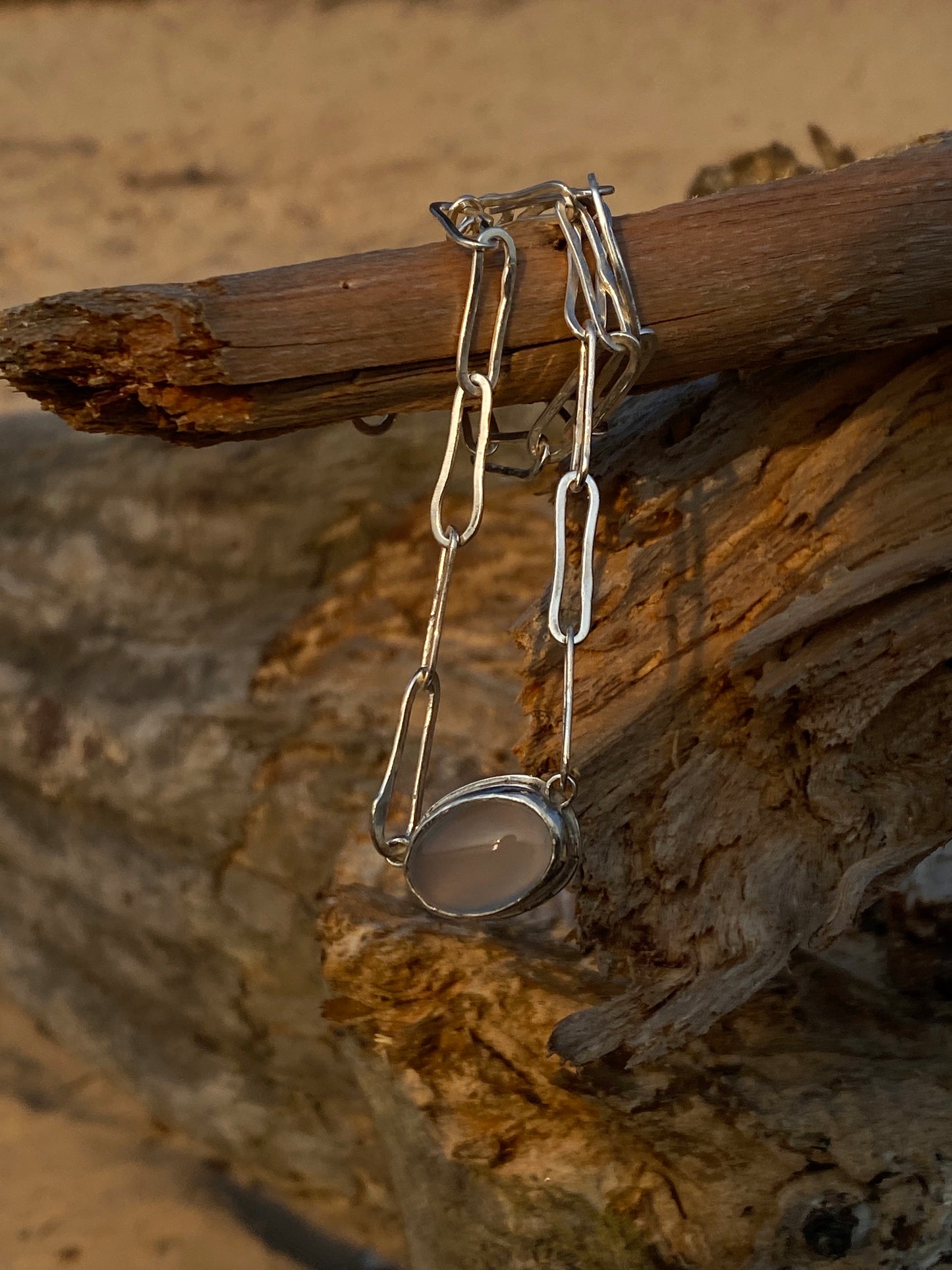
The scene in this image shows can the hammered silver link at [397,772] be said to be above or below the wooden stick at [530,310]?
below

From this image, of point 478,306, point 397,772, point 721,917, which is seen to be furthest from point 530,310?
point 721,917

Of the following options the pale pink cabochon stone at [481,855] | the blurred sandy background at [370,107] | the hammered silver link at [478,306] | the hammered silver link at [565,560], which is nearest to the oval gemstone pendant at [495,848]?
the pale pink cabochon stone at [481,855]

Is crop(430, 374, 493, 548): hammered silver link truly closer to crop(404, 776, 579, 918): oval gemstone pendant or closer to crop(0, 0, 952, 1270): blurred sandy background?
crop(404, 776, 579, 918): oval gemstone pendant

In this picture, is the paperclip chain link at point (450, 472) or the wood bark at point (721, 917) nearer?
the paperclip chain link at point (450, 472)

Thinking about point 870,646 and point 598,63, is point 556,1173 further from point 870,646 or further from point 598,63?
point 598,63

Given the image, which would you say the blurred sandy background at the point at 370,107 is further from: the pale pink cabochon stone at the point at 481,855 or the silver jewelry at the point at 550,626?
the pale pink cabochon stone at the point at 481,855

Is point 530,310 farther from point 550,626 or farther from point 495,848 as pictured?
point 495,848

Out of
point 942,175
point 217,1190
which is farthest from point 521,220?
point 217,1190
